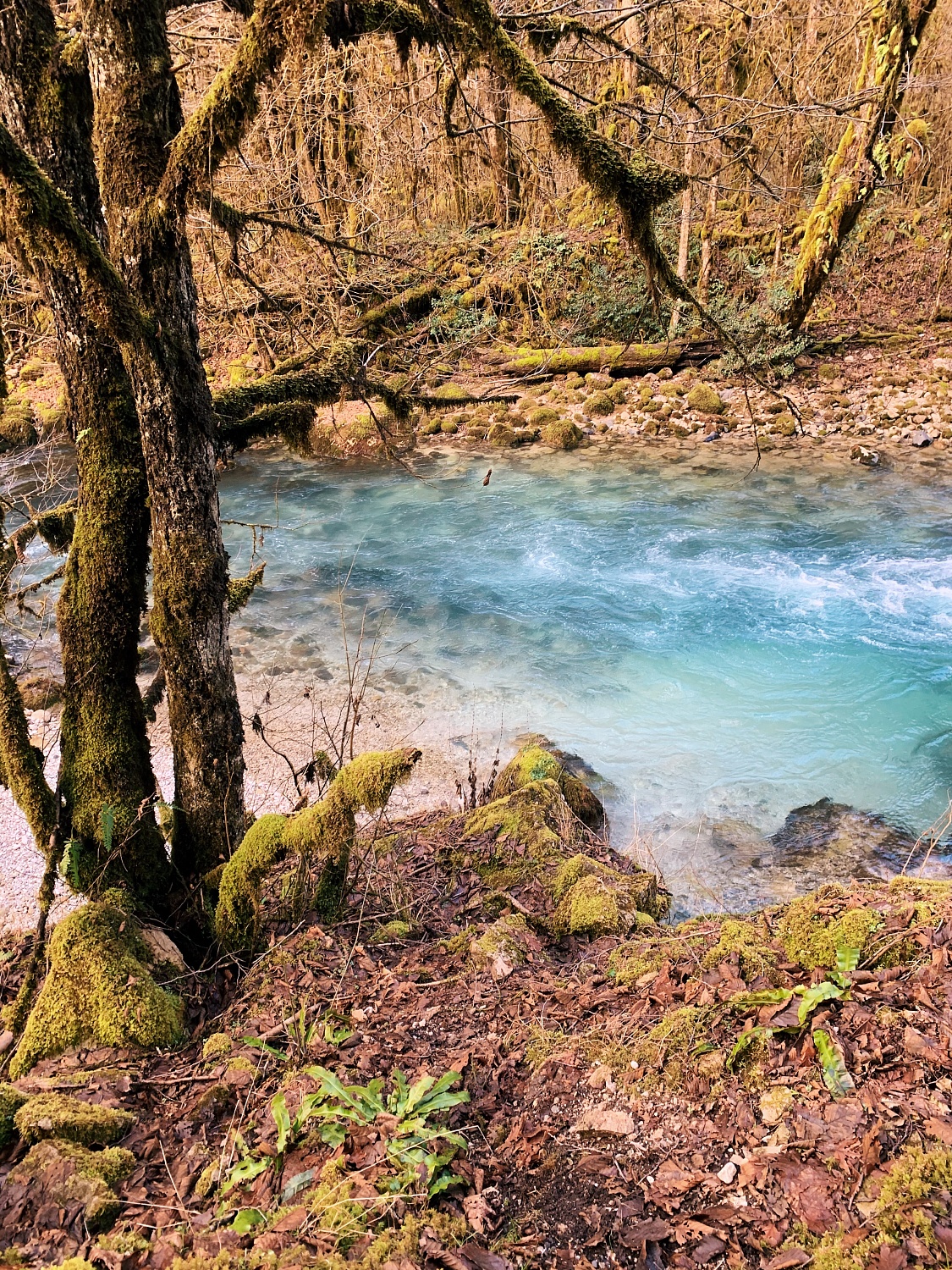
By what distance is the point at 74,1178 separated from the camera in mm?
2527

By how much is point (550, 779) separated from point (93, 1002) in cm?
361

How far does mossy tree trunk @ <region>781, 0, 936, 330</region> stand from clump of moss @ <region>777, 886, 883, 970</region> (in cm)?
500

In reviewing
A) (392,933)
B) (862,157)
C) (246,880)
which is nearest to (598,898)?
(392,933)

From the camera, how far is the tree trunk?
10.9ft

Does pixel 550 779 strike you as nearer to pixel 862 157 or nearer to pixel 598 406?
pixel 862 157

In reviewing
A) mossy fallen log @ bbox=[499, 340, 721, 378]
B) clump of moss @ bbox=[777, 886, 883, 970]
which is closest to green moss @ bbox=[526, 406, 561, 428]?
mossy fallen log @ bbox=[499, 340, 721, 378]

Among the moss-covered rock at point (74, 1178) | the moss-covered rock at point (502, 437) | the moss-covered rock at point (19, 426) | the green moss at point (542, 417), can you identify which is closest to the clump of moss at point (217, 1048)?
the moss-covered rock at point (74, 1178)

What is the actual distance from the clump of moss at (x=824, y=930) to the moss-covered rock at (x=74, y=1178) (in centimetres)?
255

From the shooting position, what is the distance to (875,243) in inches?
757

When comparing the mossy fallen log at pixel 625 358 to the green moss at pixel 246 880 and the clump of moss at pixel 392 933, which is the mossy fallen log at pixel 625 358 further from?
the green moss at pixel 246 880

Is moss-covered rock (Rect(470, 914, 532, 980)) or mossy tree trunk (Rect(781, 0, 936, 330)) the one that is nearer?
moss-covered rock (Rect(470, 914, 532, 980))

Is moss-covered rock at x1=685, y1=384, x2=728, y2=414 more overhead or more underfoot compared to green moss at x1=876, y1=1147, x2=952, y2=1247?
more overhead

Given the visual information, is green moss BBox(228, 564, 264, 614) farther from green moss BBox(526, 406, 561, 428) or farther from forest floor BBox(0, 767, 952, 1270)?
green moss BBox(526, 406, 561, 428)

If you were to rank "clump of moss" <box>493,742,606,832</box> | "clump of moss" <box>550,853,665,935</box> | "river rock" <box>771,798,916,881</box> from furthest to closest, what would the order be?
"clump of moss" <box>493,742,606,832</box>, "river rock" <box>771,798,916,881</box>, "clump of moss" <box>550,853,665,935</box>
